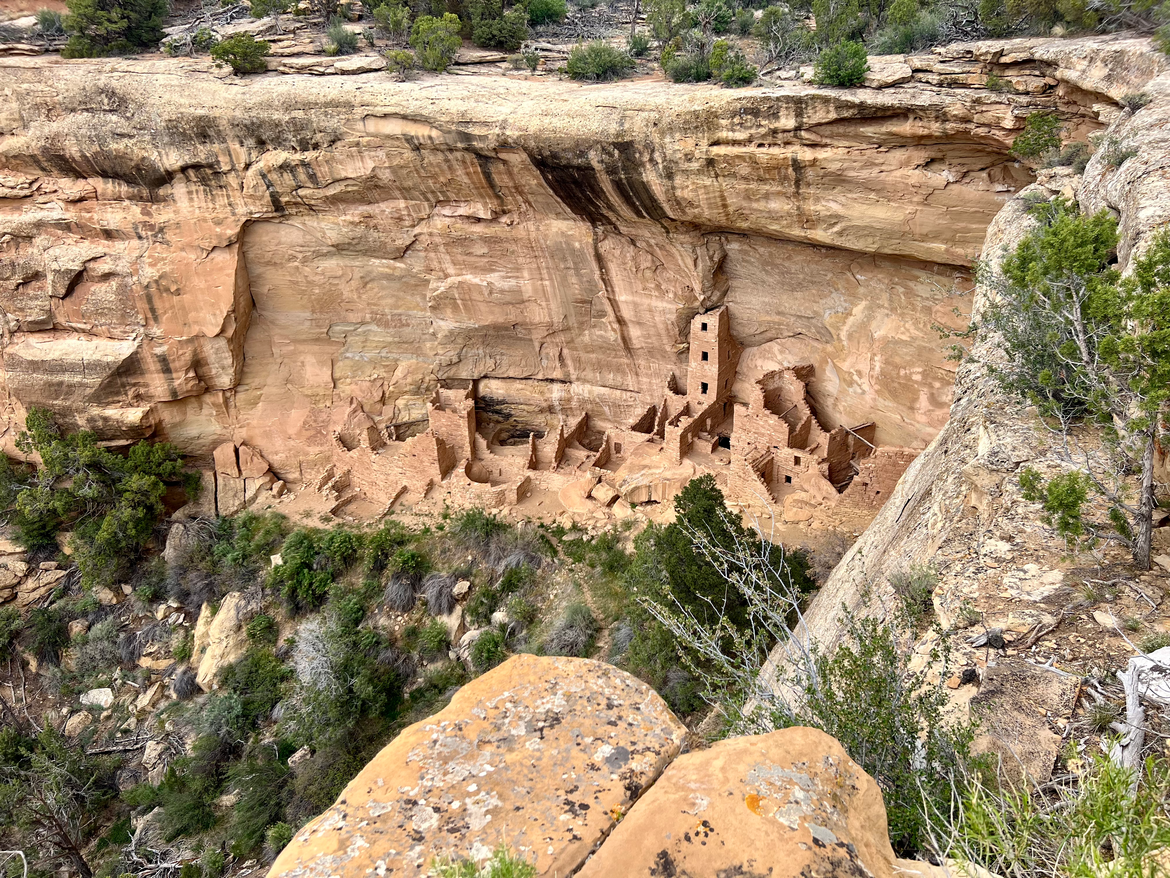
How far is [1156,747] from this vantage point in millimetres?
3250

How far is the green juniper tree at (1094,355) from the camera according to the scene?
4676mm

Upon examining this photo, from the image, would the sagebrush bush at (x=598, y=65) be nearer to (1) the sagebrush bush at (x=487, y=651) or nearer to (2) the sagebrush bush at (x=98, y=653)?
(1) the sagebrush bush at (x=487, y=651)

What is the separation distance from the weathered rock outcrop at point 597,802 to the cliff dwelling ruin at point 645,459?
1065 cm

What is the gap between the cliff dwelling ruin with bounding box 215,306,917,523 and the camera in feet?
45.6

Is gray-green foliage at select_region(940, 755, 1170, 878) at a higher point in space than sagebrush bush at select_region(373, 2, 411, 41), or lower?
lower

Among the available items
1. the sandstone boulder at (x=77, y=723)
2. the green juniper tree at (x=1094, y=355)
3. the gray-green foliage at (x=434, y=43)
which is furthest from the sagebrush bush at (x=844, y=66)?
the sandstone boulder at (x=77, y=723)

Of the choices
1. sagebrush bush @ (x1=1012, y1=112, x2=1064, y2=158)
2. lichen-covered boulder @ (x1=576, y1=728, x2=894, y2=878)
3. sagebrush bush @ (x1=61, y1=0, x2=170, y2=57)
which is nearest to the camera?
lichen-covered boulder @ (x1=576, y1=728, x2=894, y2=878)

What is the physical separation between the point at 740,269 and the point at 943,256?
405cm

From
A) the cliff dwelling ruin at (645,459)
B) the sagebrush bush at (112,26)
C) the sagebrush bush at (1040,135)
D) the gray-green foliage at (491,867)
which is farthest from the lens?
the sagebrush bush at (112,26)

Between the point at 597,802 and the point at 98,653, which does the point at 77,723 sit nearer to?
the point at 98,653

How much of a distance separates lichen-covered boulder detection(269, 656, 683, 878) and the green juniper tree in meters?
3.27

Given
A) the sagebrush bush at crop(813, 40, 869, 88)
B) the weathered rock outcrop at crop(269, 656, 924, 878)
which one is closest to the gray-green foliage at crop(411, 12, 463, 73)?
the sagebrush bush at crop(813, 40, 869, 88)

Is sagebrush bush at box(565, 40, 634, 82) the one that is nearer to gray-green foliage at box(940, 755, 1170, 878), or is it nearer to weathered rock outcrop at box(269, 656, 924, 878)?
weathered rock outcrop at box(269, 656, 924, 878)

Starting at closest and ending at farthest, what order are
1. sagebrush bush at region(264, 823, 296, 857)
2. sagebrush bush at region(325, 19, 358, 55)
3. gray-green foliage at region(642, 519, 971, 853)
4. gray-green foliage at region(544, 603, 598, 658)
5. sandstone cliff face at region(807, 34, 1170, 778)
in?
gray-green foliage at region(642, 519, 971, 853) → sandstone cliff face at region(807, 34, 1170, 778) → sagebrush bush at region(264, 823, 296, 857) → gray-green foliage at region(544, 603, 598, 658) → sagebrush bush at region(325, 19, 358, 55)
